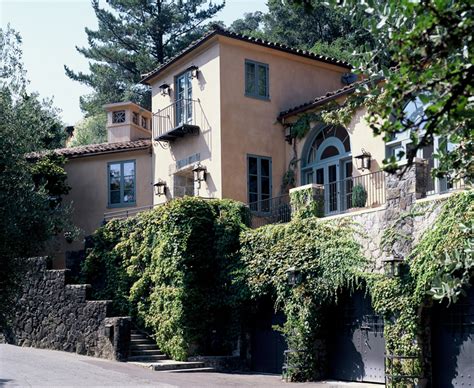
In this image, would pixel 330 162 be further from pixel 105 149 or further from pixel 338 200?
pixel 105 149

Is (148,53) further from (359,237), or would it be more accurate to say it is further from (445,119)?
(445,119)

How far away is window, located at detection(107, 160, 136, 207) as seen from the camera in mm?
28797

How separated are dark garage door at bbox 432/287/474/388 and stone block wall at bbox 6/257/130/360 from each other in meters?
8.62

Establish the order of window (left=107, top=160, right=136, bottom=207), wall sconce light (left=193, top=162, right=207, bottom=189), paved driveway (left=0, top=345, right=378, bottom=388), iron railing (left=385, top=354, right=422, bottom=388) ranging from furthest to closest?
window (left=107, top=160, right=136, bottom=207)
wall sconce light (left=193, top=162, right=207, bottom=189)
paved driveway (left=0, top=345, right=378, bottom=388)
iron railing (left=385, top=354, right=422, bottom=388)

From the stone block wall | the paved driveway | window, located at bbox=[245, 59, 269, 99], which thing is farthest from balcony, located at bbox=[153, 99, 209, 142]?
the paved driveway

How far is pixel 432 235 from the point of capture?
610 inches

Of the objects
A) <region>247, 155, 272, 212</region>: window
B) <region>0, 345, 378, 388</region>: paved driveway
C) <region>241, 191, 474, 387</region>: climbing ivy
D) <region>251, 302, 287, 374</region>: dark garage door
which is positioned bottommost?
<region>0, 345, 378, 388</region>: paved driveway

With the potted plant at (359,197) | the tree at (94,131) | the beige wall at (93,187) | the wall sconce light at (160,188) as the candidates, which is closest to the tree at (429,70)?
the potted plant at (359,197)

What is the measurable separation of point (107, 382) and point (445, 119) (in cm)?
1284

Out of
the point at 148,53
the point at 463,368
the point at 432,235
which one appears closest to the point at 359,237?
the point at 432,235

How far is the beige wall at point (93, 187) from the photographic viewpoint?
93.8 ft

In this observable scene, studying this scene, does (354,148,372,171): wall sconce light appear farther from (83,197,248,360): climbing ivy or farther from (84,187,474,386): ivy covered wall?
(83,197,248,360): climbing ivy

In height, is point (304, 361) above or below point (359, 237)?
below

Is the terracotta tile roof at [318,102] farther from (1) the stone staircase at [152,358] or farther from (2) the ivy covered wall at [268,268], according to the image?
(1) the stone staircase at [152,358]
